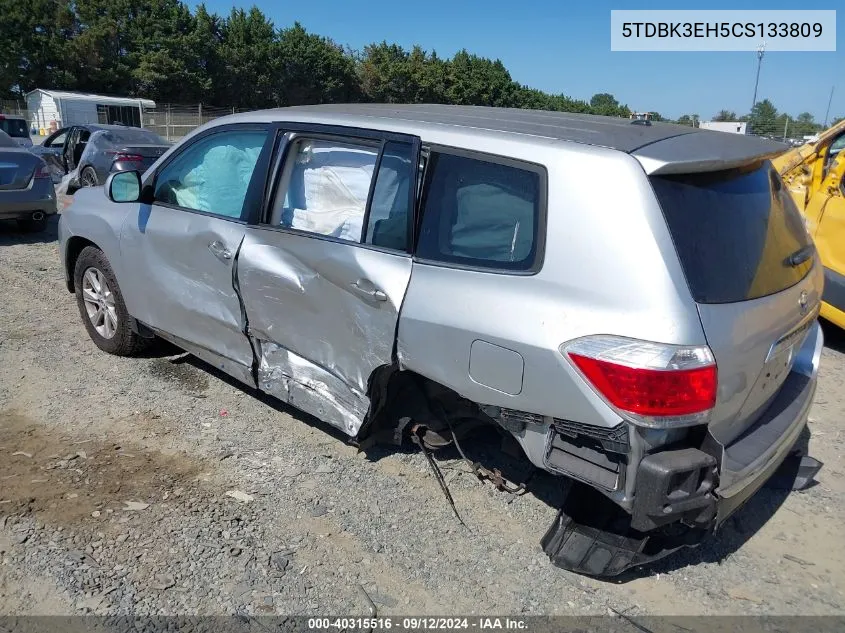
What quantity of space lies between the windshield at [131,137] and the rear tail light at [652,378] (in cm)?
1316

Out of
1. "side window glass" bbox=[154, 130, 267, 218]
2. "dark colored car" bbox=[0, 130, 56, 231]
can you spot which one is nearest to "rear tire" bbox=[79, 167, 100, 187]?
"dark colored car" bbox=[0, 130, 56, 231]

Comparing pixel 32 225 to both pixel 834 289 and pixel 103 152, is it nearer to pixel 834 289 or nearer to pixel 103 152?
pixel 103 152

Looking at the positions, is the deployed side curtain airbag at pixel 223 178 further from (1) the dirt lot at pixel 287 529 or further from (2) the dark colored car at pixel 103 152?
(2) the dark colored car at pixel 103 152

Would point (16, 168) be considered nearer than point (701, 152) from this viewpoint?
No

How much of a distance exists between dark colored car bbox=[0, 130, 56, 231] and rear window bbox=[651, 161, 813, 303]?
882 centimetres

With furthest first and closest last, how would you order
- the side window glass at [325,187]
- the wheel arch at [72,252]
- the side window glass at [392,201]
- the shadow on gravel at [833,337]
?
the shadow on gravel at [833,337]
the wheel arch at [72,252]
the side window glass at [325,187]
the side window glass at [392,201]

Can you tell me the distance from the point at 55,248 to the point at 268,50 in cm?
5035

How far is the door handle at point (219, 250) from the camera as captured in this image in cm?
369

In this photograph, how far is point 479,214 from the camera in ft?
9.25

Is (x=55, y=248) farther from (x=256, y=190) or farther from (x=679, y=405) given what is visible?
(x=679, y=405)

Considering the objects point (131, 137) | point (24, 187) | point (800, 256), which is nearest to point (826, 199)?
point (800, 256)

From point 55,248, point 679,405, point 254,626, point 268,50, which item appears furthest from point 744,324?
point 268,50

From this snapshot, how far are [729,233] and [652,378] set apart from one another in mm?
737

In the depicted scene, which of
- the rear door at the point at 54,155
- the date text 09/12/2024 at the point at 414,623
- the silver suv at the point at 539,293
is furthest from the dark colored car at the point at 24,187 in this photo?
the date text 09/12/2024 at the point at 414,623
